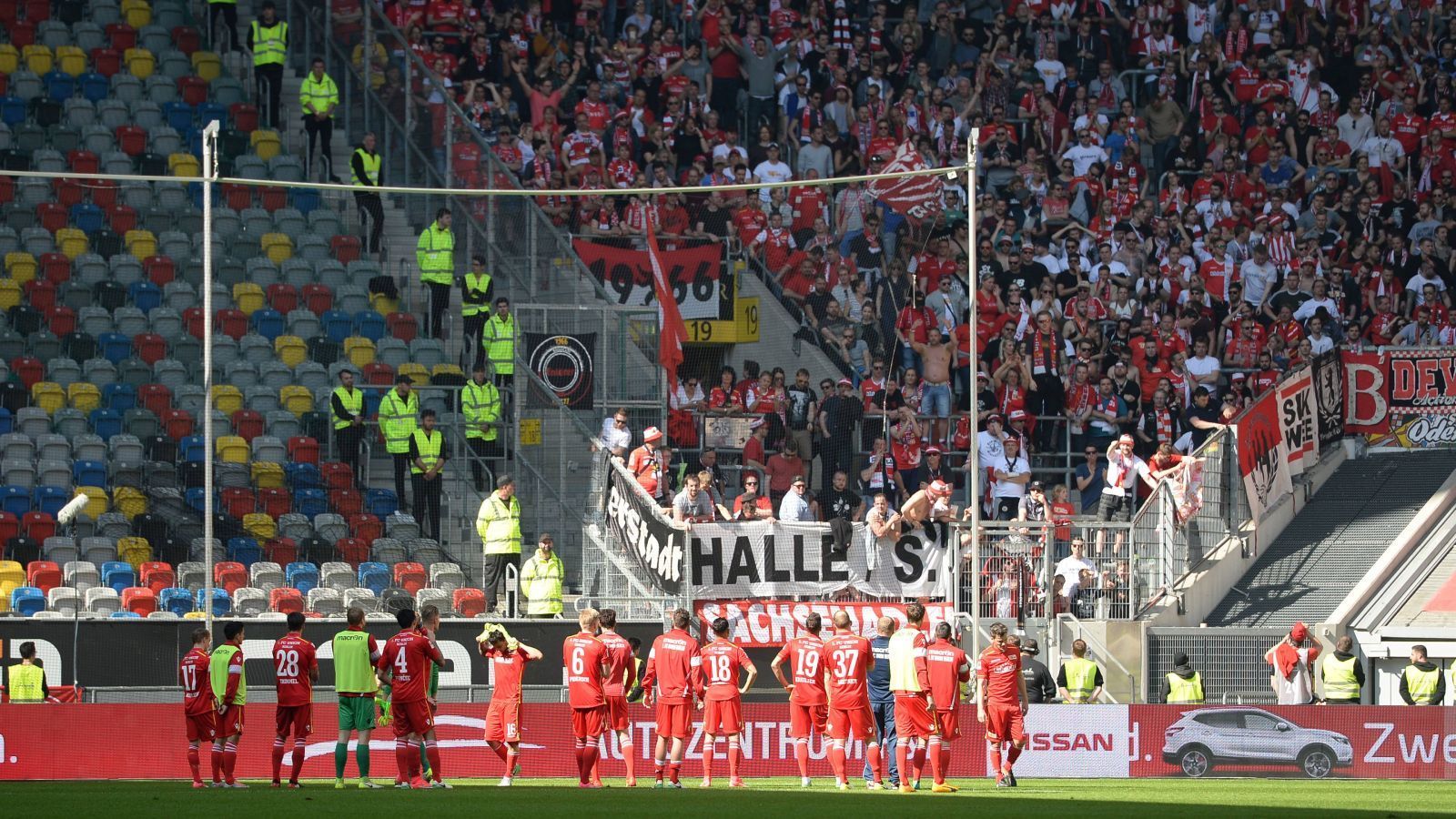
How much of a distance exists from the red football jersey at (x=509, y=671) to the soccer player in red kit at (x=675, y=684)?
44.9 inches

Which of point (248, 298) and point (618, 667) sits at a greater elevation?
point (248, 298)

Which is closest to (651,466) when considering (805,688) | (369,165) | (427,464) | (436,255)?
(427,464)

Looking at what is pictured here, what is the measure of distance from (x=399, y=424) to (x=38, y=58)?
28.2ft

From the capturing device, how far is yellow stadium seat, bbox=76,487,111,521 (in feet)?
72.8

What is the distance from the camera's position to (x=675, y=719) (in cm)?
1941

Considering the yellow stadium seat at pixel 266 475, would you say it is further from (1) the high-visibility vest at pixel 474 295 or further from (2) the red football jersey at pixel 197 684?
(2) the red football jersey at pixel 197 684

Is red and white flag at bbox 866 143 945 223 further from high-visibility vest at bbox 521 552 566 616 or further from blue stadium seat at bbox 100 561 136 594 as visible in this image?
blue stadium seat at bbox 100 561 136 594

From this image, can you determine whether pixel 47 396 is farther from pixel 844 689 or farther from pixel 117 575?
pixel 844 689

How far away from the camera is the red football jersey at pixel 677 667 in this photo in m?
19.3

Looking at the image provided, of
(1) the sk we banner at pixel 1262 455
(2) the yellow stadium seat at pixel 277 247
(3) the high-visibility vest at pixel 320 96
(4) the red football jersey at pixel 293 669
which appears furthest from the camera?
(3) the high-visibility vest at pixel 320 96

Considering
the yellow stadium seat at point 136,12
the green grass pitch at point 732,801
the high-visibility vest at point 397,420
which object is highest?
the yellow stadium seat at point 136,12

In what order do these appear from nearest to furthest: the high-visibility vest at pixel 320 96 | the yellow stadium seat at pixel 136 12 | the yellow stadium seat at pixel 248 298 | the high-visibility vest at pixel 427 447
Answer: the high-visibility vest at pixel 427 447 < the yellow stadium seat at pixel 248 298 < the high-visibility vest at pixel 320 96 < the yellow stadium seat at pixel 136 12

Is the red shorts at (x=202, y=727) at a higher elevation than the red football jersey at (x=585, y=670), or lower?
lower

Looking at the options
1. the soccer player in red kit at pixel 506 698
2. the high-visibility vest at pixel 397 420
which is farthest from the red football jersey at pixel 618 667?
the high-visibility vest at pixel 397 420
